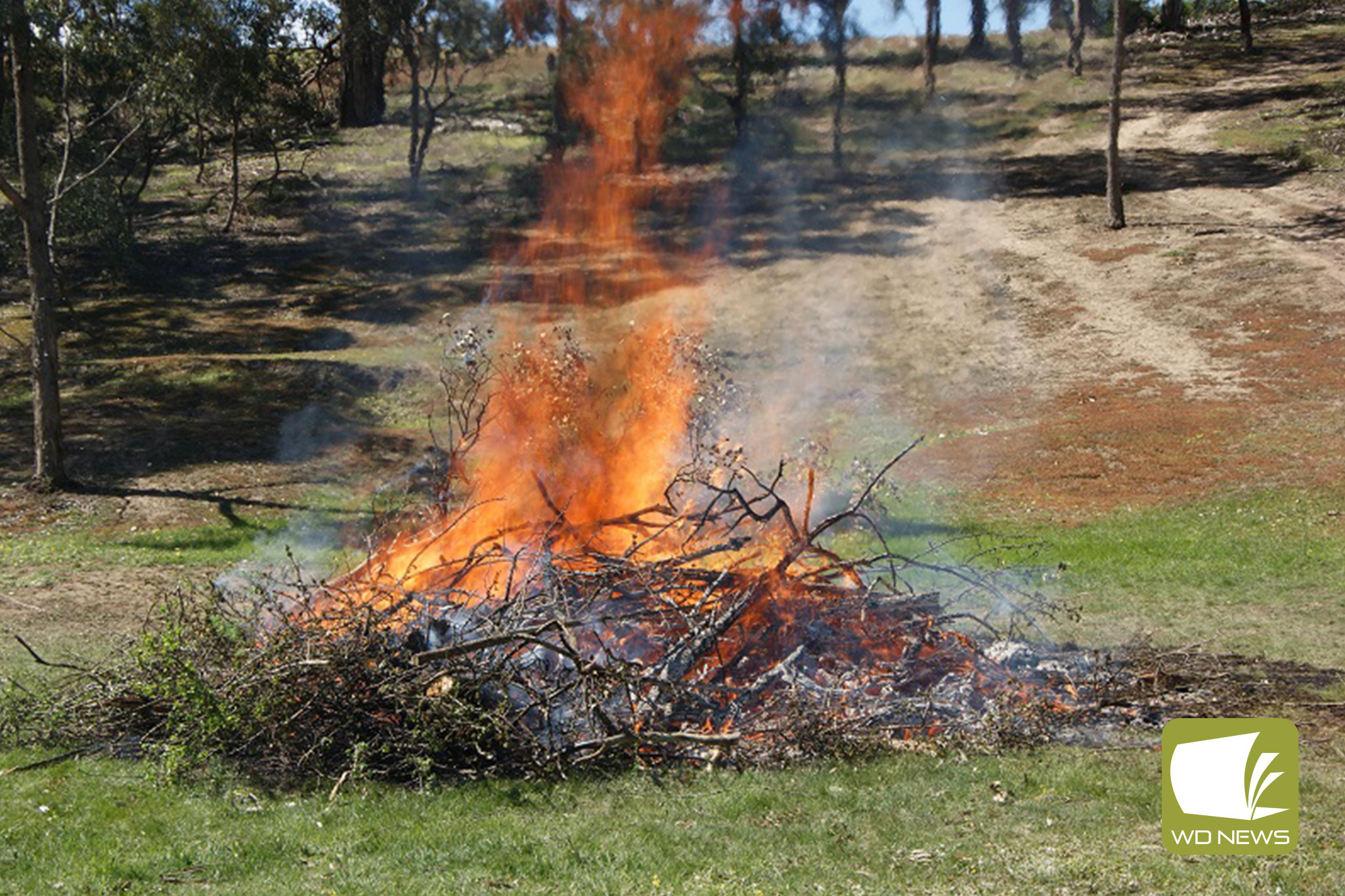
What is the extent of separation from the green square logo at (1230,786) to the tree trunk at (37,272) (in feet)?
63.7

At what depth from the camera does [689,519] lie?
12859 mm

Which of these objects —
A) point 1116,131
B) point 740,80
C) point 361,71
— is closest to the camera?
point 1116,131

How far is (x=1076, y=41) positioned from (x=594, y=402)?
41669 millimetres

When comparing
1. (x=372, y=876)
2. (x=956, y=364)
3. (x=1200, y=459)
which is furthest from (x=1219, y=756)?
(x=956, y=364)

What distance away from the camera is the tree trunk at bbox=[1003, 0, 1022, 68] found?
56406 mm

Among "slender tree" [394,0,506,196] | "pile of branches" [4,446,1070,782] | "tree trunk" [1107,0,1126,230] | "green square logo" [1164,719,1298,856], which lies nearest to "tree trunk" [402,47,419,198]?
"slender tree" [394,0,506,196]

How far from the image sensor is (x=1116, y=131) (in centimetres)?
3881

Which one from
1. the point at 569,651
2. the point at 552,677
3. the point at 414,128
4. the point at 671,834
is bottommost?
the point at 671,834

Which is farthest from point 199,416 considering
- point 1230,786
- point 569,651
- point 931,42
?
point 931,42

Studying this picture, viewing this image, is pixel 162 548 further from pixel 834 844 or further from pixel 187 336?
pixel 187 336

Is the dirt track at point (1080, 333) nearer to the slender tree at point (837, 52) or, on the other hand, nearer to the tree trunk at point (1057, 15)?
the slender tree at point (837, 52)

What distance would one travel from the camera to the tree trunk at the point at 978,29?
58.1m

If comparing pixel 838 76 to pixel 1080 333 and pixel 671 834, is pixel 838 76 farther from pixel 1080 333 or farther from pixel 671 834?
pixel 671 834

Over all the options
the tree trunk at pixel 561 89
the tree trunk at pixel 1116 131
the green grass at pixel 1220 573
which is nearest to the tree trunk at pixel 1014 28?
the tree trunk at pixel 1116 131
